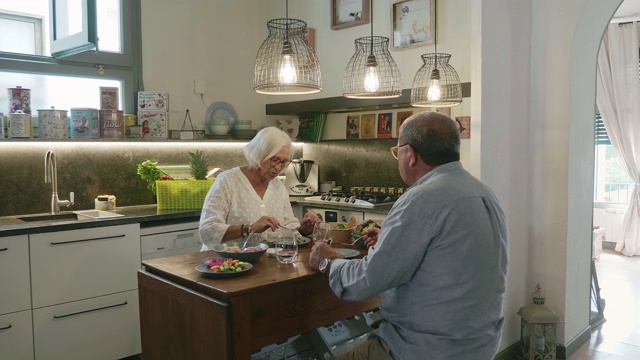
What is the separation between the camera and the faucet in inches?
139

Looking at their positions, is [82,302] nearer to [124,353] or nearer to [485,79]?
[124,353]

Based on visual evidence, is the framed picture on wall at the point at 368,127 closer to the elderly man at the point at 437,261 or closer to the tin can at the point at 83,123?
the tin can at the point at 83,123

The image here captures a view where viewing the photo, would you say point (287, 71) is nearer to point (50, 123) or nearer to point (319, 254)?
point (319, 254)

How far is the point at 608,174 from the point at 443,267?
22.5ft

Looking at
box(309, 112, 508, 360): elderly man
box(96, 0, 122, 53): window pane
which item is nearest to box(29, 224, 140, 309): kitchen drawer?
box(96, 0, 122, 53): window pane

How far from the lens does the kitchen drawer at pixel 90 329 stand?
118 inches

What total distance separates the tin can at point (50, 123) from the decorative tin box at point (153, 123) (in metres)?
0.62

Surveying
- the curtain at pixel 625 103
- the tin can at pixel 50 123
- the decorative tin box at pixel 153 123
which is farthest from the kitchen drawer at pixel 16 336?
the curtain at pixel 625 103

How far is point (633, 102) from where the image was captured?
681cm

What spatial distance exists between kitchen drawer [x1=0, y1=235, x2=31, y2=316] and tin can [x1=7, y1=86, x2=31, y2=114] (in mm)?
1054

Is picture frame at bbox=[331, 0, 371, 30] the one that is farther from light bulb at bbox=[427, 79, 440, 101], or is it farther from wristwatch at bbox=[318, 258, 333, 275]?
wristwatch at bbox=[318, 258, 333, 275]

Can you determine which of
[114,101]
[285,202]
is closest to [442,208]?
[285,202]

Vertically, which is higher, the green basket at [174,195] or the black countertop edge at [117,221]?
the green basket at [174,195]

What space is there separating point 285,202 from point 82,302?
137cm
